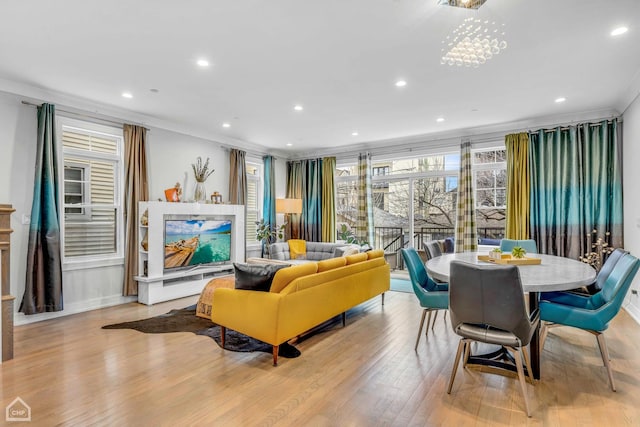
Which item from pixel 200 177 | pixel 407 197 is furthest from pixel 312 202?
pixel 200 177

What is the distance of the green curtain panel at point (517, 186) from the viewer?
17.5ft

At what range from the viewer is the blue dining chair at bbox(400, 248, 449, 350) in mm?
3131

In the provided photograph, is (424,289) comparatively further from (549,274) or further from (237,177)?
(237,177)

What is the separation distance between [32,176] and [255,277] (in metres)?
3.24

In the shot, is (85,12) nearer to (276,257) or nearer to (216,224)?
(216,224)

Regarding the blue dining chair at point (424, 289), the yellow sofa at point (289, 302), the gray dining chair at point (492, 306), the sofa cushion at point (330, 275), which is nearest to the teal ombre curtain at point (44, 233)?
the yellow sofa at point (289, 302)

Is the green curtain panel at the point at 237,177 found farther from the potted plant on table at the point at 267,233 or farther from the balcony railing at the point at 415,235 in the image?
the balcony railing at the point at 415,235

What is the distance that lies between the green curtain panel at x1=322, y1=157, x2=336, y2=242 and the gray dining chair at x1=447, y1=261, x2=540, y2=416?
519 cm

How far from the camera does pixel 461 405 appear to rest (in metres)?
2.25

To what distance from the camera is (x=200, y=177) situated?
580 cm

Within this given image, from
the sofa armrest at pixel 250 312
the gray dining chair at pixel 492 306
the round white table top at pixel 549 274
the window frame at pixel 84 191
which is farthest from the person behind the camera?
the window frame at pixel 84 191

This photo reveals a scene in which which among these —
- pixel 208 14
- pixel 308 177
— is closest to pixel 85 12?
pixel 208 14

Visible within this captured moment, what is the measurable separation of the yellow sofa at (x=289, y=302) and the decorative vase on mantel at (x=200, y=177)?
285 cm

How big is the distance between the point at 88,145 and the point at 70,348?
279cm
